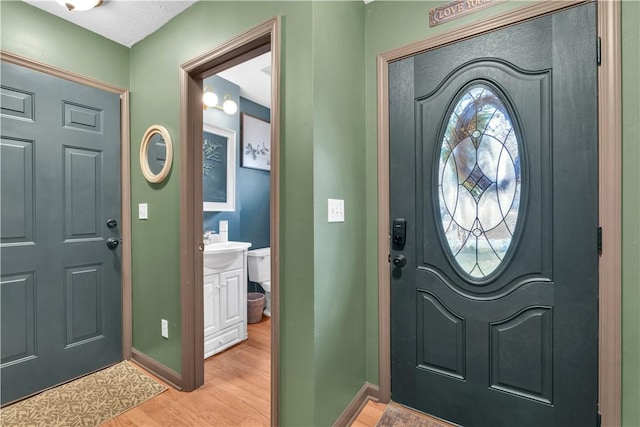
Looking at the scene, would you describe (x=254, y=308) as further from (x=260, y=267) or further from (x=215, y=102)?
(x=215, y=102)

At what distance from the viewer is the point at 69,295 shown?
202 centimetres

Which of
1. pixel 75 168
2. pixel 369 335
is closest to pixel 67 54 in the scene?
pixel 75 168

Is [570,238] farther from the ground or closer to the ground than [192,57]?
closer to the ground

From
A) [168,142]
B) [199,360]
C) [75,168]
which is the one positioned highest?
[168,142]

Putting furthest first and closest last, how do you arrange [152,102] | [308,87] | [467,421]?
[152,102] → [467,421] → [308,87]

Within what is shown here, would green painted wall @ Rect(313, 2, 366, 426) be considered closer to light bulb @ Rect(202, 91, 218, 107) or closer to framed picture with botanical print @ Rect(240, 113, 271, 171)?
light bulb @ Rect(202, 91, 218, 107)

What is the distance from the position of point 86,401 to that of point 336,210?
1930 mm

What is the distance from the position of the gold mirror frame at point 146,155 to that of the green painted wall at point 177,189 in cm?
5

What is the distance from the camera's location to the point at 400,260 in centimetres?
173

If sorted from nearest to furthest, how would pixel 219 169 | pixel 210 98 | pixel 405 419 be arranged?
pixel 405 419
pixel 210 98
pixel 219 169

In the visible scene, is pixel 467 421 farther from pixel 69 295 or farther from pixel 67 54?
pixel 67 54

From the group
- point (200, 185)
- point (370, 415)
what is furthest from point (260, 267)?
point (370, 415)

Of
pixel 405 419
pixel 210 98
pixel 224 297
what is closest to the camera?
pixel 405 419

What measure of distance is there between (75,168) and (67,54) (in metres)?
0.79
